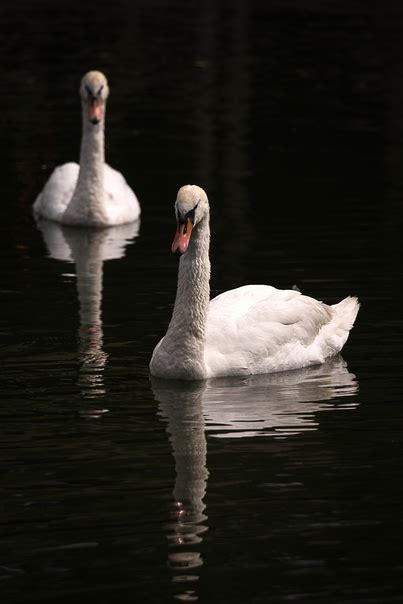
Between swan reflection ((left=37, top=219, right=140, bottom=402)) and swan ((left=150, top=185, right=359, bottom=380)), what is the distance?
62cm

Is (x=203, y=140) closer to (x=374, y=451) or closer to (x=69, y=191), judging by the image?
(x=69, y=191)

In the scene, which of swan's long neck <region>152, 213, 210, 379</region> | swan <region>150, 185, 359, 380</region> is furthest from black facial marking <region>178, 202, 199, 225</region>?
swan's long neck <region>152, 213, 210, 379</region>

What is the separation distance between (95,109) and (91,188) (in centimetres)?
122

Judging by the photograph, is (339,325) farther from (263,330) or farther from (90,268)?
(90,268)

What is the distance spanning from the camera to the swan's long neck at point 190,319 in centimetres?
1279

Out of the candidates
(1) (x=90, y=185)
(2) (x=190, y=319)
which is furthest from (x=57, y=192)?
(2) (x=190, y=319)

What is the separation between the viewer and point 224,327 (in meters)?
13.2

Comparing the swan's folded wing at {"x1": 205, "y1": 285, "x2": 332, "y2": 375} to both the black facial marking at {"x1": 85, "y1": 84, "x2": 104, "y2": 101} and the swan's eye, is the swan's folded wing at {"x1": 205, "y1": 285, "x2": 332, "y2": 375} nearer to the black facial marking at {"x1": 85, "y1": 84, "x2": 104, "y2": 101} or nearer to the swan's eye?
the swan's eye

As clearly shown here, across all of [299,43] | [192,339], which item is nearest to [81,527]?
[192,339]

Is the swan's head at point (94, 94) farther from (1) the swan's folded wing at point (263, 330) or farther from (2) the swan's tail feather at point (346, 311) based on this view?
(1) the swan's folded wing at point (263, 330)

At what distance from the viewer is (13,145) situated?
82.3 ft

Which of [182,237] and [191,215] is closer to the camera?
[182,237]

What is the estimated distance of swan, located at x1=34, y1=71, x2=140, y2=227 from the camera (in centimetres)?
2025

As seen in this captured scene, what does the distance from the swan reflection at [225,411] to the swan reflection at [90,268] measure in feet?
1.84
